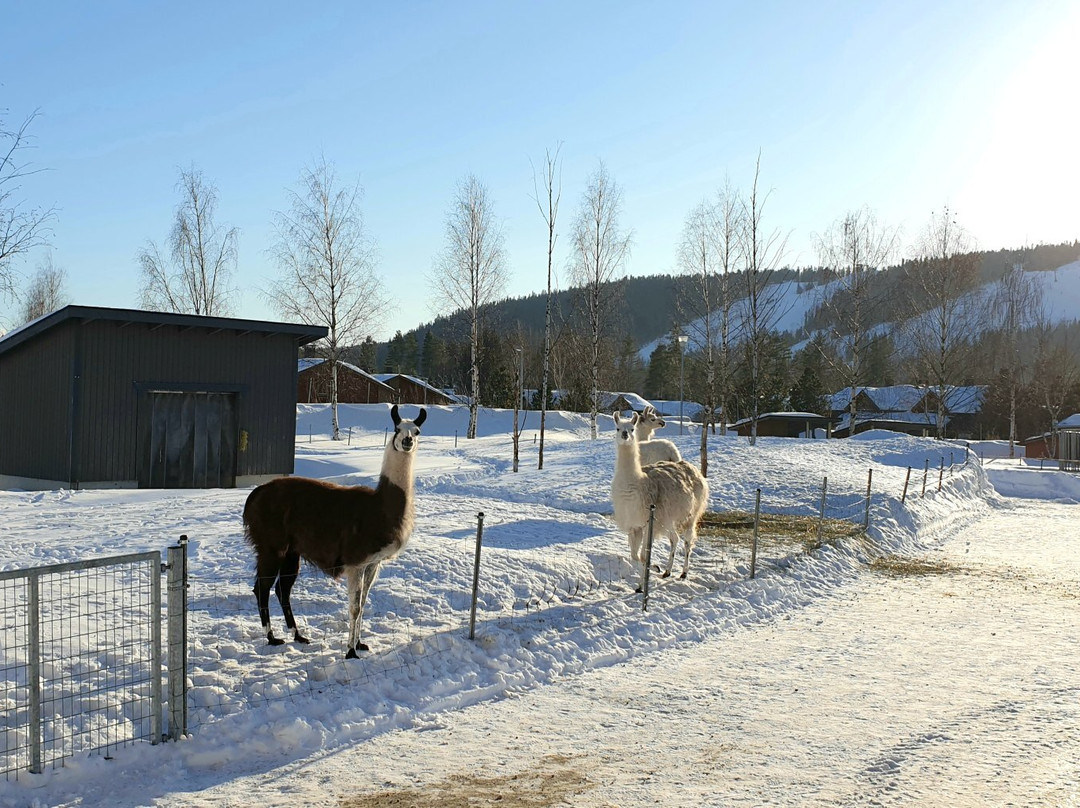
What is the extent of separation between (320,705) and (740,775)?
2995 millimetres

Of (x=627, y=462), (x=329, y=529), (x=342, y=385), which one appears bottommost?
(x=329, y=529)

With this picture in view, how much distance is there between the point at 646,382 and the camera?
9681cm

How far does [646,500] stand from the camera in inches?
455

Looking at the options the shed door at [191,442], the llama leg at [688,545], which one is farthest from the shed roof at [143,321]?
the llama leg at [688,545]

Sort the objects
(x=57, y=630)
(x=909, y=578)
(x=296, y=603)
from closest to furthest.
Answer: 1. (x=57, y=630)
2. (x=296, y=603)
3. (x=909, y=578)

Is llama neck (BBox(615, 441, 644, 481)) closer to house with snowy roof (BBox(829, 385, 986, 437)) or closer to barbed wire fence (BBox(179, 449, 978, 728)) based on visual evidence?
barbed wire fence (BBox(179, 449, 978, 728))

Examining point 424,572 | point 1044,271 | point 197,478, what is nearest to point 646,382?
point 197,478

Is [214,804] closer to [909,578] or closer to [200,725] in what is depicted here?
[200,725]

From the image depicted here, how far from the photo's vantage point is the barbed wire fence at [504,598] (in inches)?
261

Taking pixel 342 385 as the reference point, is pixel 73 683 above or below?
below

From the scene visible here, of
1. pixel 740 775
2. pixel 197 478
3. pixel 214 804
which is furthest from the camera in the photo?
pixel 197 478

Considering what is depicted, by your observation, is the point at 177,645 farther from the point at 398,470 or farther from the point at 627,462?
the point at 627,462

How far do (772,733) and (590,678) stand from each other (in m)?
1.90

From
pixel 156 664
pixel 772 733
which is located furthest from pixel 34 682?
pixel 772 733
